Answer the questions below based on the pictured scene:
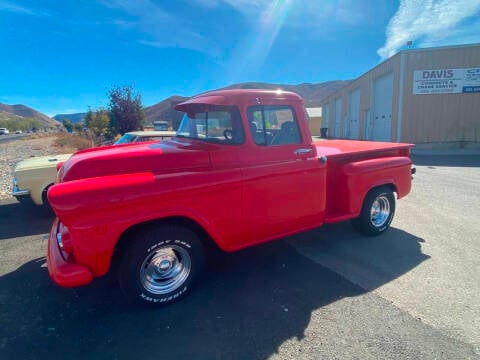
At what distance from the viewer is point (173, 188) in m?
2.49

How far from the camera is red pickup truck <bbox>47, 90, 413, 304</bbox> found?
2312 millimetres

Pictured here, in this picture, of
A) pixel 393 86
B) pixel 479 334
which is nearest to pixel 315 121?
pixel 393 86

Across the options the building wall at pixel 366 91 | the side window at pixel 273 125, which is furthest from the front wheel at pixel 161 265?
the building wall at pixel 366 91

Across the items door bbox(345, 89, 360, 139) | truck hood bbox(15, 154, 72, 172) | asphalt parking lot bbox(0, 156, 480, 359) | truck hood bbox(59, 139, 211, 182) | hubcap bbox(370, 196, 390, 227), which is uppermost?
door bbox(345, 89, 360, 139)

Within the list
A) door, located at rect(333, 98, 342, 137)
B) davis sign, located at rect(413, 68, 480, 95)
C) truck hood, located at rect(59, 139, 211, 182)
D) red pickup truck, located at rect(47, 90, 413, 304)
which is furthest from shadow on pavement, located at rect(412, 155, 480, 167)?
door, located at rect(333, 98, 342, 137)

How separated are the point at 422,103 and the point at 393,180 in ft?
44.5

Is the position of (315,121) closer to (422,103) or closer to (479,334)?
(422,103)

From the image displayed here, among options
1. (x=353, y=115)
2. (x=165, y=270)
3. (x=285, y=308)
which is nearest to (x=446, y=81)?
(x=353, y=115)

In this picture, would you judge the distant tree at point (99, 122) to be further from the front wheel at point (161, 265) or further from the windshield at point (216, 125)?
the front wheel at point (161, 265)

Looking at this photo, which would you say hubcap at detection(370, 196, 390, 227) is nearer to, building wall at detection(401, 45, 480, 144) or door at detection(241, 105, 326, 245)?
door at detection(241, 105, 326, 245)

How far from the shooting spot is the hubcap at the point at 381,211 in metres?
4.32

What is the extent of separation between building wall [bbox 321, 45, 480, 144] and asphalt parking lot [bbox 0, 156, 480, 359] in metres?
12.9

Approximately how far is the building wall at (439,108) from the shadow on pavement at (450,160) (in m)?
2.12

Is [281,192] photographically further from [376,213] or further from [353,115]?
[353,115]
